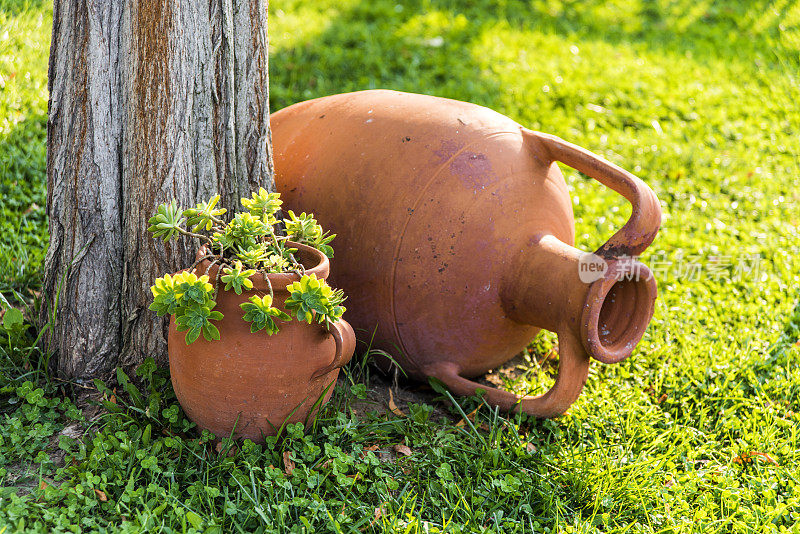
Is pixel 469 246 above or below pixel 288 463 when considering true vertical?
above

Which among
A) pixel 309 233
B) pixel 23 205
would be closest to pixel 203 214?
pixel 309 233

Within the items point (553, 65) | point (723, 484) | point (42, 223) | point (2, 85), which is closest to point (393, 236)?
point (723, 484)

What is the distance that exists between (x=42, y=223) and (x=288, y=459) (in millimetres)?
1962

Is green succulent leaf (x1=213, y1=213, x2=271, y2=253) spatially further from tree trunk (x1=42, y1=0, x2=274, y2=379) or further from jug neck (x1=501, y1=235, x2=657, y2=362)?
jug neck (x1=501, y1=235, x2=657, y2=362)

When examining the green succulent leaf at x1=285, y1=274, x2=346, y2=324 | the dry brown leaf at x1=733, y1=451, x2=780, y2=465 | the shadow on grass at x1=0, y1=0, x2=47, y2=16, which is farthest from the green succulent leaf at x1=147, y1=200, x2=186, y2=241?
the shadow on grass at x1=0, y1=0, x2=47, y2=16

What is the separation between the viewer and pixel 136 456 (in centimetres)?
214

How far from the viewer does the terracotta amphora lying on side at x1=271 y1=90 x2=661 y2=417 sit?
96.3 inches

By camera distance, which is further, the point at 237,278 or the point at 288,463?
the point at 288,463

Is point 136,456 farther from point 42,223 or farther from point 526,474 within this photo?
point 42,223

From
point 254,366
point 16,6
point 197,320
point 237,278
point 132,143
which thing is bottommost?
point 254,366

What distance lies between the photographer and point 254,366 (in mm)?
2102

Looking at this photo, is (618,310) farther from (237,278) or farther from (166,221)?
(166,221)

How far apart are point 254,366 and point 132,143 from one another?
2.78 feet

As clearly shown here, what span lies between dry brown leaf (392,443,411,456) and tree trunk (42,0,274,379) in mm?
869
